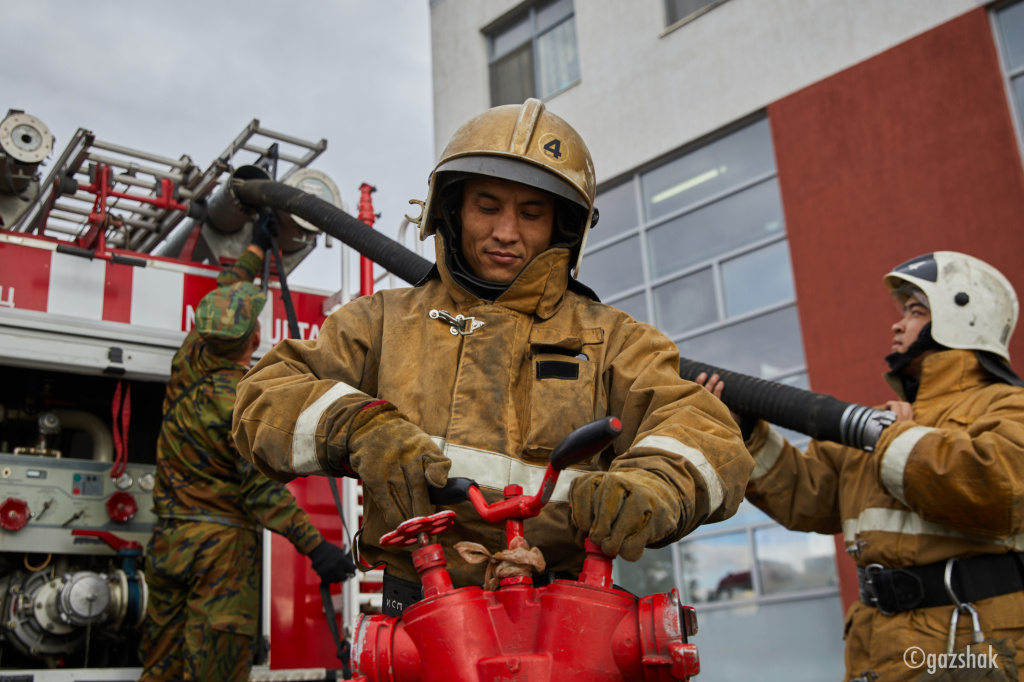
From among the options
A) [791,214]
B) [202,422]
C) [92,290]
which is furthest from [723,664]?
[92,290]

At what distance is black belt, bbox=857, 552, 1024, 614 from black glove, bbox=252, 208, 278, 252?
3.25m

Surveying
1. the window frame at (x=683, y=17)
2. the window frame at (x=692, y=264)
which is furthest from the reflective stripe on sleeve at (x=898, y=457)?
the window frame at (x=683, y=17)

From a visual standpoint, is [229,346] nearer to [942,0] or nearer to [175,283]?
[175,283]

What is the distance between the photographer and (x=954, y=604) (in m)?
3.35

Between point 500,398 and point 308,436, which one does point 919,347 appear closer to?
point 500,398

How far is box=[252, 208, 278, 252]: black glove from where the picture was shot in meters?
4.90

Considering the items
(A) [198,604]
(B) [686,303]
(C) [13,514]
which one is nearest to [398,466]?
(A) [198,604]

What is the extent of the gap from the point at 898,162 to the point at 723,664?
4.28 metres

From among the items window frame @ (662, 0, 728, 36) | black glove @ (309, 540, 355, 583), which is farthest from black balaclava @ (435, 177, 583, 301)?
window frame @ (662, 0, 728, 36)

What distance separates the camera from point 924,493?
329cm

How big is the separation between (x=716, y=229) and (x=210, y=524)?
5.95 metres

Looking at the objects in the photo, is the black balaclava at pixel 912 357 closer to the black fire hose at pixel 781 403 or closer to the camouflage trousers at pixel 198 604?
the black fire hose at pixel 781 403

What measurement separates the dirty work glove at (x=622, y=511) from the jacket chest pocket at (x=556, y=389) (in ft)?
1.26

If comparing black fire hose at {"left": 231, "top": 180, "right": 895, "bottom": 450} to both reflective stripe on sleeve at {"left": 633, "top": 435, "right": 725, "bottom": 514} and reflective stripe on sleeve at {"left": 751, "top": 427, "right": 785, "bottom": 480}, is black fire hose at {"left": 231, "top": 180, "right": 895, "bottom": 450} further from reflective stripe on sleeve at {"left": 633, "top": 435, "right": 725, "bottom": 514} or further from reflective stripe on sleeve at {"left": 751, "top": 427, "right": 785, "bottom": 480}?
reflective stripe on sleeve at {"left": 633, "top": 435, "right": 725, "bottom": 514}
